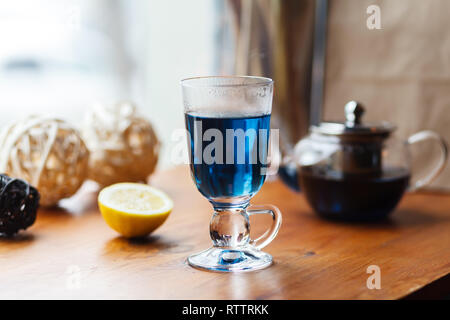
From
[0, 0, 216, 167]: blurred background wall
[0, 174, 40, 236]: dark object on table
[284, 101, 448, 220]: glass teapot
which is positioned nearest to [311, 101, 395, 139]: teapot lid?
[284, 101, 448, 220]: glass teapot

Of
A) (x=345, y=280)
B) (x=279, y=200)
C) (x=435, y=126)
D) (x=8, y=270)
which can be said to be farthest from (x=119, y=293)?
(x=435, y=126)

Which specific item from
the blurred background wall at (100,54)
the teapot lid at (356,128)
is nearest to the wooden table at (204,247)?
the teapot lid at (356,128)

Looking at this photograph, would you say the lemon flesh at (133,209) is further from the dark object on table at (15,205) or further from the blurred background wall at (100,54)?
the blurred background wall at (100,54)

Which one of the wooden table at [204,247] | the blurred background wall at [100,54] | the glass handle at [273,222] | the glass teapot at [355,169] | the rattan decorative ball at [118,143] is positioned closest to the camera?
the wooden table at [204,247]

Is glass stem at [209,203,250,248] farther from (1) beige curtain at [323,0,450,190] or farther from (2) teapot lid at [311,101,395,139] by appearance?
(1) beige curtain at [323,0,450,190]

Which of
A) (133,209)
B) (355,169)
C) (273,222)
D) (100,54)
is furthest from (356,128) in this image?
(100,54)

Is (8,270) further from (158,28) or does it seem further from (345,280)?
(158,28)
